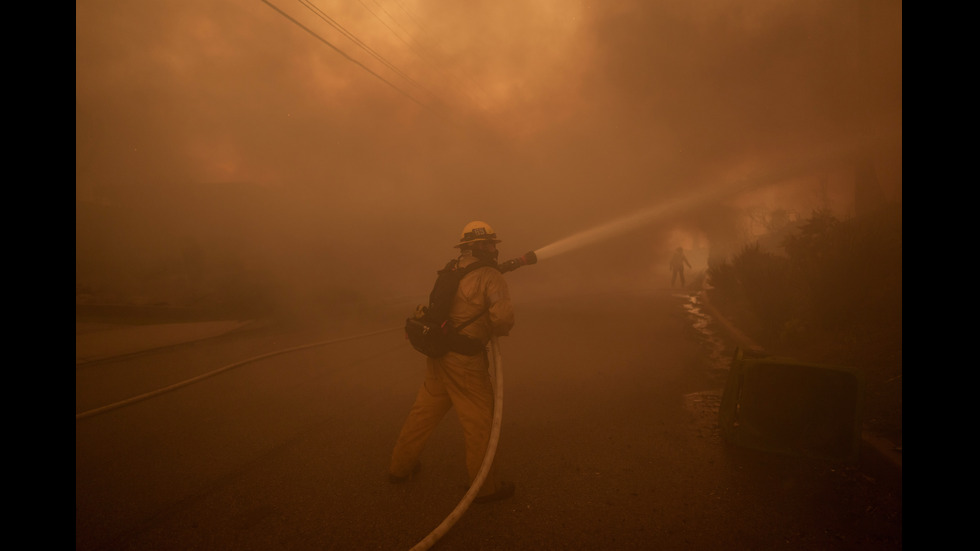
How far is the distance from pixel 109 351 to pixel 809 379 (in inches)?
324

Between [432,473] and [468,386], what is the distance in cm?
69

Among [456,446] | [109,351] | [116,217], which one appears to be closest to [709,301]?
[456,446]

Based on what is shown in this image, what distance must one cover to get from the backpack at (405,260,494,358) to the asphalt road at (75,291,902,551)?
88 centimetres

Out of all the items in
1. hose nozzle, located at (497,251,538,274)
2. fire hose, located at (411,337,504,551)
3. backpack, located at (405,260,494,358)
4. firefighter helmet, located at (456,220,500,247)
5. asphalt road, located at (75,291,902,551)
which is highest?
firefighter helmet, located at (456,220,500,247)

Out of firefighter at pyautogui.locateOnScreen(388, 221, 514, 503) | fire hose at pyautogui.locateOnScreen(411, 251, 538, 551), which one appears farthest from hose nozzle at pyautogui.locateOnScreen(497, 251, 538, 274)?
firefighter at pyautogui.locateOnScreen(388, 221, 514, 503)

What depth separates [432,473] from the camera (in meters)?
3.02

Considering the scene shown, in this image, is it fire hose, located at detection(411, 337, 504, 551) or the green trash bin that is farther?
the green trash bin

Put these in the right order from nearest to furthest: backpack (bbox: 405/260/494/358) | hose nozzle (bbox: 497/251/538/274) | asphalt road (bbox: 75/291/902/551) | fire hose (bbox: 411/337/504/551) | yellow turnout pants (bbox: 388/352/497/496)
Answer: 1. fire hose (bbox: 411/337/504/551)
2. asphalt road (bbox: 75/291/902/551)
3. yellow turnout pants (bbox: 388/352/497/496)
4. backpack (bbox: 405/260/494/358)
5. hose nozzle (bbox: 497/251/538/274)

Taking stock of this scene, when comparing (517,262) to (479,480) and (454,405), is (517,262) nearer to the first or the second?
(454,405)

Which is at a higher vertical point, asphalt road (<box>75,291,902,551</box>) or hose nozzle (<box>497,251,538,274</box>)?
hose nozzle (<box>497,251,538,274</box>)

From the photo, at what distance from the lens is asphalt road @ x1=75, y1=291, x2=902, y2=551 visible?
2.32m

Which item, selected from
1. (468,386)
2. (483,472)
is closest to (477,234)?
(468,386)

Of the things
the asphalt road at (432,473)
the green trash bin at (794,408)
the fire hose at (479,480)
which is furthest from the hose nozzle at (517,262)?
the green trash bin at (794,408)

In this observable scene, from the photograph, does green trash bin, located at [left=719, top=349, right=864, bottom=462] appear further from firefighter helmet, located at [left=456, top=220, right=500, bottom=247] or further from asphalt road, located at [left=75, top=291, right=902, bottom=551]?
firefighter helmet, located at [left=456, top=220, right=500, bottom=247]
